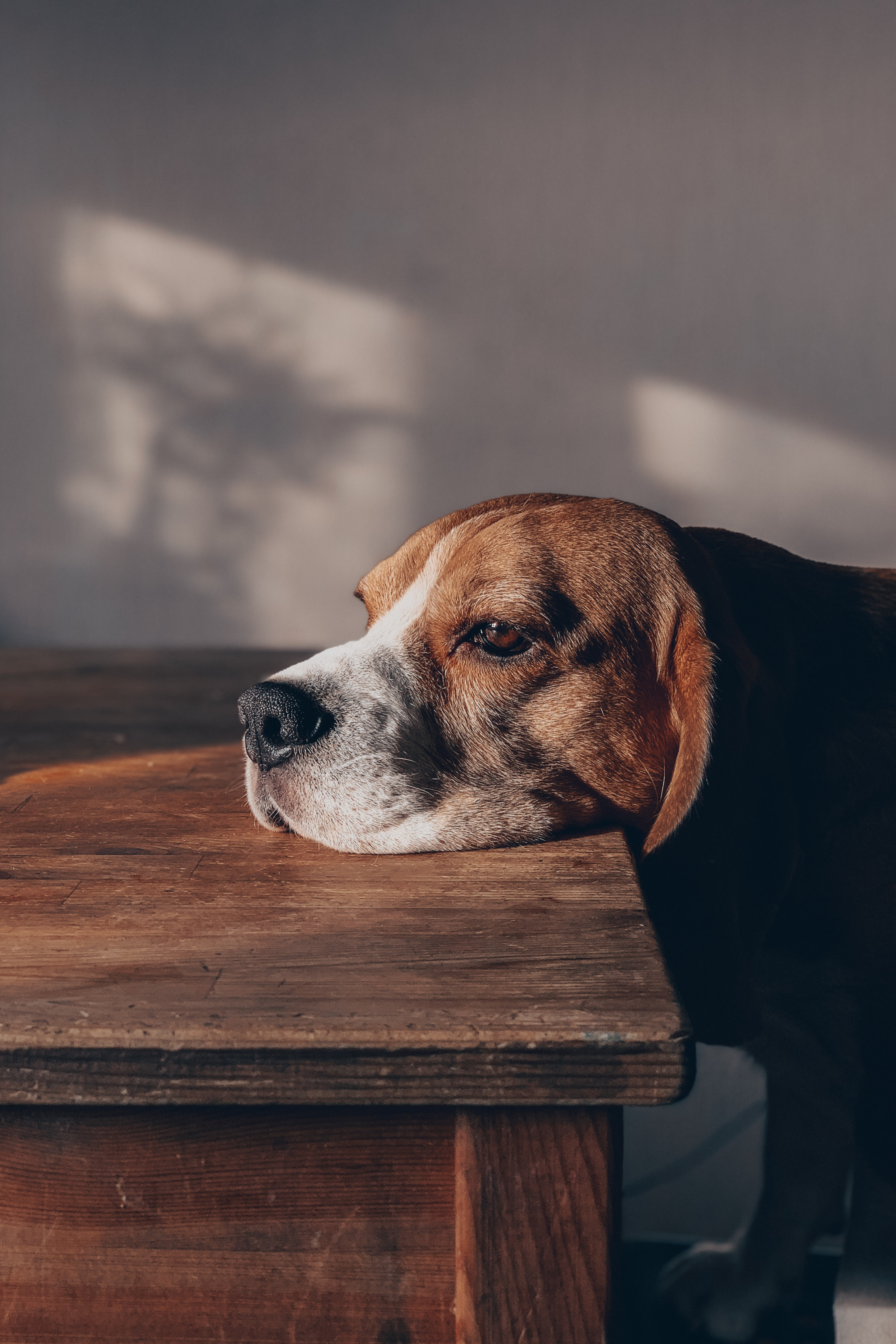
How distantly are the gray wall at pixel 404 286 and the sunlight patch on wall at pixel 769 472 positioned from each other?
0.05 feet

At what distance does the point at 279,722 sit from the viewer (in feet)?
3.86

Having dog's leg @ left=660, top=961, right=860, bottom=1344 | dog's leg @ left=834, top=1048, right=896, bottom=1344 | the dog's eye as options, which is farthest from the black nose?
dog's leg @ left=660, top=961, right=860, bottom=1344

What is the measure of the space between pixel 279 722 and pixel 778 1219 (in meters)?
1.18

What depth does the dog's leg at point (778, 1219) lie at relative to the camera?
157 cm

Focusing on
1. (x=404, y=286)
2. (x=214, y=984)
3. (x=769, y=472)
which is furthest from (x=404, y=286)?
(x=214, y=984)

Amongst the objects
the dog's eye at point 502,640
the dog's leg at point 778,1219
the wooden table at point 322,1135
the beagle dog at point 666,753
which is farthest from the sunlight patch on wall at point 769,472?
the wooden table at point 322,1135

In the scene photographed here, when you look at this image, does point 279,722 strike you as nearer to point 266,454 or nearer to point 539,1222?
point 539,1222

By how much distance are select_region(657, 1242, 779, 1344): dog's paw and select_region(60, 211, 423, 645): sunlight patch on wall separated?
138 inches

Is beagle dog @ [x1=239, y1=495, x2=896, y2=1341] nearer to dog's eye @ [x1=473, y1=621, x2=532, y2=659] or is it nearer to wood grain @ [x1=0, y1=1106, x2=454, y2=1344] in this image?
dog's eye @ [x1=473, y1=621, x2=532, y2=659]

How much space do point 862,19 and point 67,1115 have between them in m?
5.17

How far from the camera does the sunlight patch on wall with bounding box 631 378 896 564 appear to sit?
15.2 ft

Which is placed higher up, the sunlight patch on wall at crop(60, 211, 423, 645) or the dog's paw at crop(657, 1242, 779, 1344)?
the sunlight patch on wall at crop(60, 211, 423, 645)

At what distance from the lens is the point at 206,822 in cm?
119

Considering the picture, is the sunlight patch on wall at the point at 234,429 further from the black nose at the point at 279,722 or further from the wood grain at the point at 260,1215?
the wood grain at the point at 260,1215
